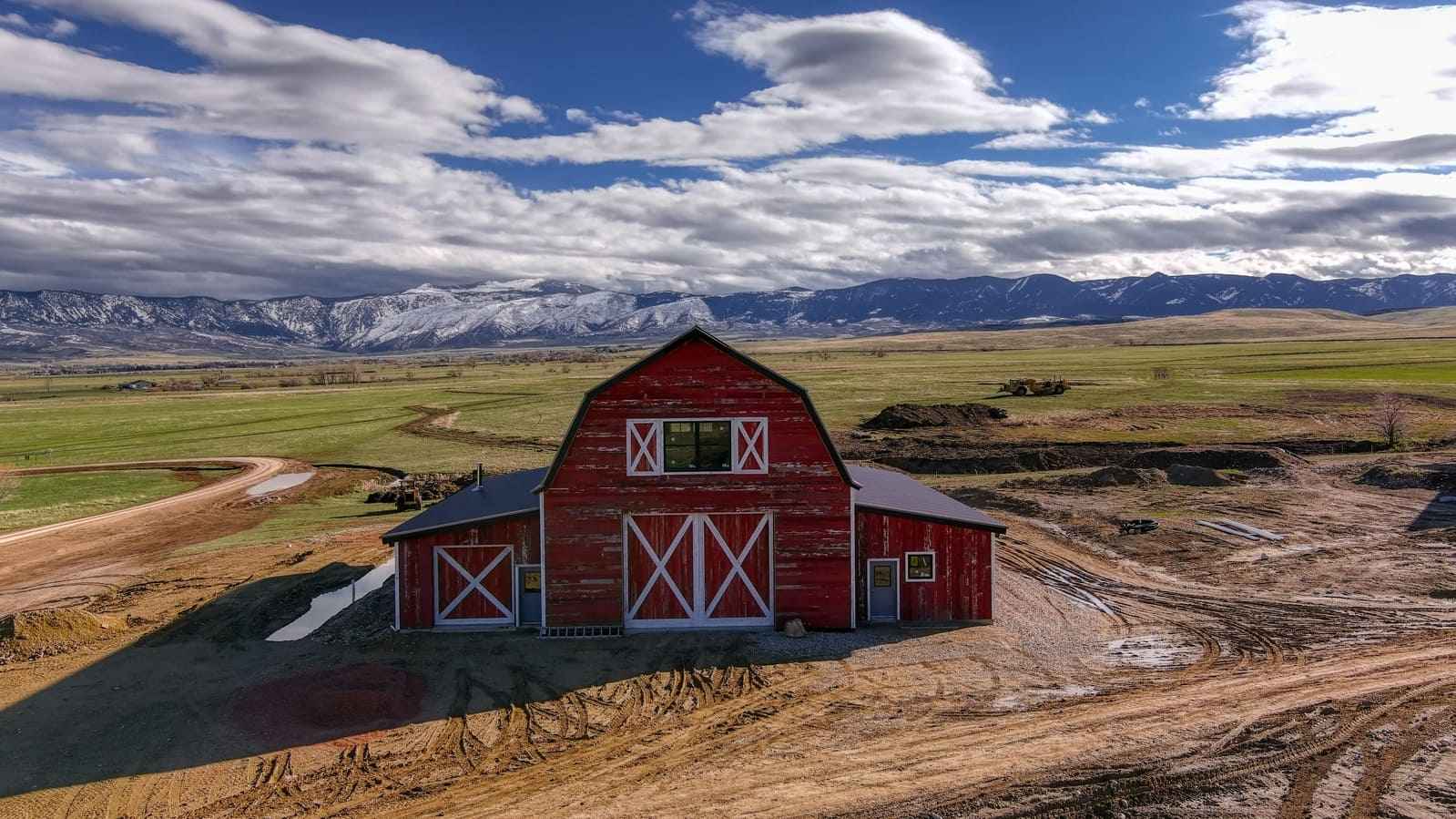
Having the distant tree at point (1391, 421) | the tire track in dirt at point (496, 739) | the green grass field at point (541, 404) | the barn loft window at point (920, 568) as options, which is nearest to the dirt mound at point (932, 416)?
the green grass field at point (541, 404)

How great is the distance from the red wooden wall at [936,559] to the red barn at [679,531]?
71mm

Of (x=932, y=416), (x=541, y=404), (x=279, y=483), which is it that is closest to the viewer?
(x=279, y=483)

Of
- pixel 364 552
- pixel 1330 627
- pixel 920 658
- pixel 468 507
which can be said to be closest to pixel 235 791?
pixel 468 507

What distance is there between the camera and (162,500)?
53.0m

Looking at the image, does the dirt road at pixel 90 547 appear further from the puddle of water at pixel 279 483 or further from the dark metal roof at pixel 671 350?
the dark metal roof at pixel 671 350

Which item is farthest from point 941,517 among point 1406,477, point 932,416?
point 932,416

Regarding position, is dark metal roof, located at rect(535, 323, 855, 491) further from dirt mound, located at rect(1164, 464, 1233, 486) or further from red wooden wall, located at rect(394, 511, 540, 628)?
dirt mound, located at rect(1164, 464, 1233, 486)

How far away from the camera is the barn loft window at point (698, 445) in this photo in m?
27.6

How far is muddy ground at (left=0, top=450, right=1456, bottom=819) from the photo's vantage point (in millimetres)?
16906

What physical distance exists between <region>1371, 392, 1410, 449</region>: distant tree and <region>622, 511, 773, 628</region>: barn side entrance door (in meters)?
56.2

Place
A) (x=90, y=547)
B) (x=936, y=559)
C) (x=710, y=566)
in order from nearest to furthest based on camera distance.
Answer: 1. (x=710, y=566)
2. (x=936, y=559)
3. (x=90, y=547)

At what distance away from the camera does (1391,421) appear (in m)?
59.8

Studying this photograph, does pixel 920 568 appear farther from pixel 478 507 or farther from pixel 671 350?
pixel 478 507

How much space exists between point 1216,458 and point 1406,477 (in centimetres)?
1042
